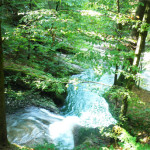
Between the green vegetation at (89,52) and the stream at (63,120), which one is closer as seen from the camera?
the green vegetation at (89,52)

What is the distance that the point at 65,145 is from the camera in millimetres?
5930

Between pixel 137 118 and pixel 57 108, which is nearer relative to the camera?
pixel 137 118

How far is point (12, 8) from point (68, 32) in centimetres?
799

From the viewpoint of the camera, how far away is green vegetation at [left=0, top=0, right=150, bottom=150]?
14.1 ft

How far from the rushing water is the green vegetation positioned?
22.2 inches

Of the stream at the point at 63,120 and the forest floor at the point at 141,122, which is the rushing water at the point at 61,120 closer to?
the stream at the point at 63,120

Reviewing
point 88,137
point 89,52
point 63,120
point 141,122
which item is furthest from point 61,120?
point 89,52

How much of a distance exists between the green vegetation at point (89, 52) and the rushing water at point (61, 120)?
0.56 meters

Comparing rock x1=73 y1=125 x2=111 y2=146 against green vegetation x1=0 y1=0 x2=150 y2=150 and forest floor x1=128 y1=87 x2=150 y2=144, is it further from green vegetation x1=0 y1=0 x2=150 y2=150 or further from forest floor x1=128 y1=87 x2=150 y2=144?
forest floor x1=128 y1=87 x2=150 y2=144

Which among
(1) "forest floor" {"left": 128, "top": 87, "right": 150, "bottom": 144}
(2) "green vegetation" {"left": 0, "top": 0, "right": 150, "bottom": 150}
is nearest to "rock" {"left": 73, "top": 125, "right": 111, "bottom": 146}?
(2) "green vegetation" {"left": 0, "top": 0, "right": 150, "bottom": 150}

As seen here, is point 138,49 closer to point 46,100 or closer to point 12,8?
point 46,100

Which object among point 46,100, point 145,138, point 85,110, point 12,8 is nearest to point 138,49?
point 145,138

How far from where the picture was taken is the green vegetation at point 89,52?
4.29 m

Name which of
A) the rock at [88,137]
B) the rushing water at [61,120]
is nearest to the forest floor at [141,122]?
the rushing water at [61,120]
